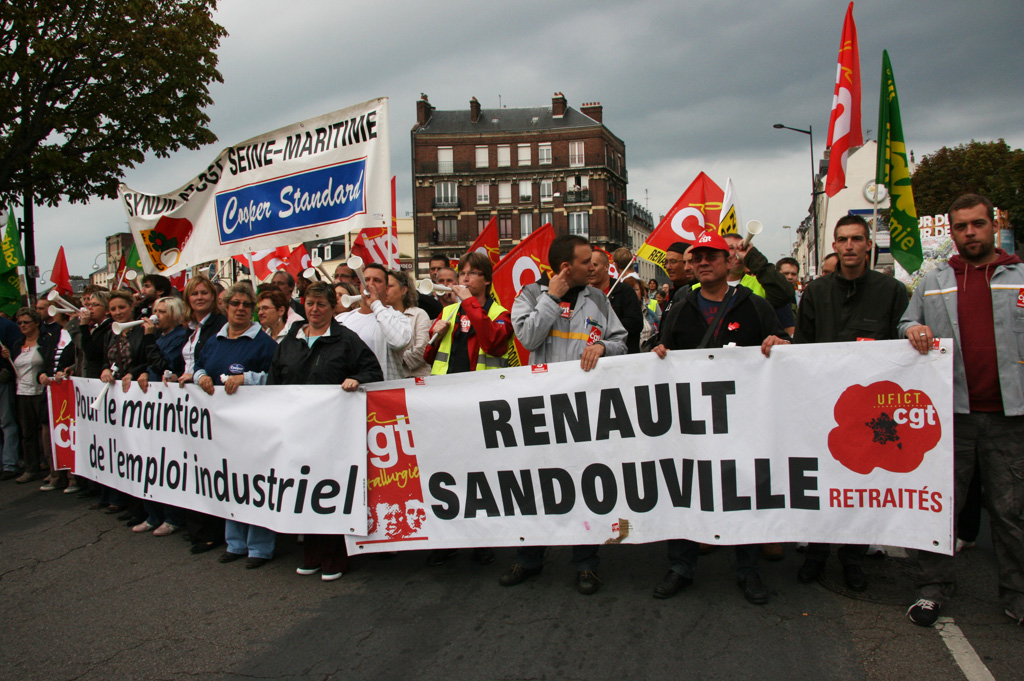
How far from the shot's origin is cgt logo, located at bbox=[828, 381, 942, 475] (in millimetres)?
3748

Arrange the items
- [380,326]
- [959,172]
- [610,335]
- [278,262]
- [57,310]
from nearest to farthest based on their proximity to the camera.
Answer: [610,335] → [380,326] → [57,310] → [278,262] → [959,172]

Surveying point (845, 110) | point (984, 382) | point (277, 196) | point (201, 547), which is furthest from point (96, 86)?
point (984, 382)

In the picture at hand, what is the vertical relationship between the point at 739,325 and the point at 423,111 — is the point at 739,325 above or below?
below

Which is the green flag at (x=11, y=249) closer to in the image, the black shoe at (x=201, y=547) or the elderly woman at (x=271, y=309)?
the elderly woman at (x=271, y=309)

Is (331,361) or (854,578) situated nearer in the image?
(854,578)

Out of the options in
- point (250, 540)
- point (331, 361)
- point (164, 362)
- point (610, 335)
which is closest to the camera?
point (610, 335)

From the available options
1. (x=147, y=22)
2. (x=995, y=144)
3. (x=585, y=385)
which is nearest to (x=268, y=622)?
(x=585, y=385)

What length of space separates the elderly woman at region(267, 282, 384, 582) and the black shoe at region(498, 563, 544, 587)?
1129mm

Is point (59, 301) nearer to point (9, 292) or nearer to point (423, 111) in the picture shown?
point (9, 292)

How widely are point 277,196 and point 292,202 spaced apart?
0.19 m

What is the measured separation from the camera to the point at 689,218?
245 inches

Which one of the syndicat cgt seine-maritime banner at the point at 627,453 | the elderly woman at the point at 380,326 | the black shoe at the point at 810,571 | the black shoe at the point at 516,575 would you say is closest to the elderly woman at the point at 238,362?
the syndicat cgt seine-maritime banner at the point at 627,453

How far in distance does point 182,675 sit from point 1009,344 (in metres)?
4.35

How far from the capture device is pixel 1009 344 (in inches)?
140
